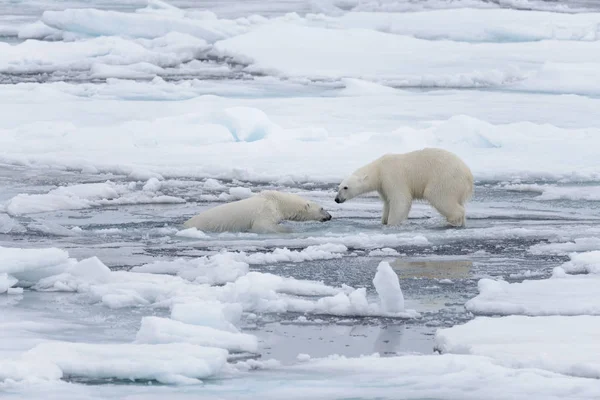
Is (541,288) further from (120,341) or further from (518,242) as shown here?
(120,341)

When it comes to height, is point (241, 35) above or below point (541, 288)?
above

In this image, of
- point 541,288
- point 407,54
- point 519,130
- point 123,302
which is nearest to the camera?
point 123,302

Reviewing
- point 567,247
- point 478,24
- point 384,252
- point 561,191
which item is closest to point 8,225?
point 384,252

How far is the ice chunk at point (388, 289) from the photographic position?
421 cm

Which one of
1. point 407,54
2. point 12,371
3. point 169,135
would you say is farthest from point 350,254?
point 407,54

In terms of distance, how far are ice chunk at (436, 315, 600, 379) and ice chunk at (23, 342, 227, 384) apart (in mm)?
893

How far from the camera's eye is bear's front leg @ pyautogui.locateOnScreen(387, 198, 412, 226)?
6.78m

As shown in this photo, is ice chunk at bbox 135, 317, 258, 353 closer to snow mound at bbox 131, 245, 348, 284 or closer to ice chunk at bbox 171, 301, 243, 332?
A: ice chunk at bbox 171, 301, 243, 332

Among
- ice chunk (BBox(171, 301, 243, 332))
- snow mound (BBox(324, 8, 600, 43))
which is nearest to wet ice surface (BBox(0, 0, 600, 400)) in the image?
ice chunk (BBox(171, 301, 243, 332))

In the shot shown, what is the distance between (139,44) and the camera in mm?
18609

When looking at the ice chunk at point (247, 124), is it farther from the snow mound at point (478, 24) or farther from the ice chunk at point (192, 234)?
the snow mound at point (478, 24)

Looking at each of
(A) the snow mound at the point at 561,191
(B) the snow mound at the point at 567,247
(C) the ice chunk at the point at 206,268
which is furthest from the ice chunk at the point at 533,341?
(A) the snow mound at the point at 561,191

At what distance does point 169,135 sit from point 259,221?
4016 mm

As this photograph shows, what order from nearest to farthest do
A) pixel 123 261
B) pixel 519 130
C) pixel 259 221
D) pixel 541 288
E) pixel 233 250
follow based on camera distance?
pixel 541 288
pixel 123 261
pixel 233 250
pixel 259 221
pixel 519 130
